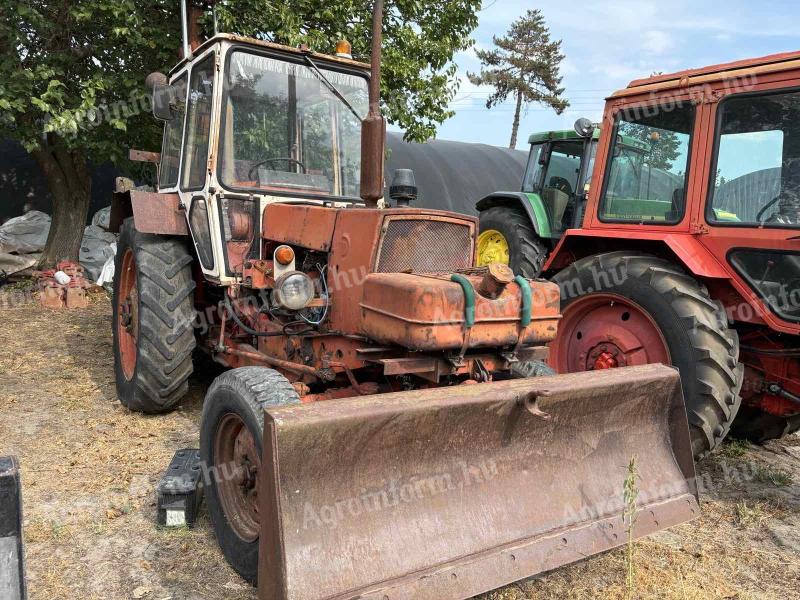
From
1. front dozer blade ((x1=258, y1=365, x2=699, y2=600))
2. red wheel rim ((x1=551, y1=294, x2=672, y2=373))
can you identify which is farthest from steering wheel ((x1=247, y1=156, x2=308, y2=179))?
front dozer blade ((x1=258, y1=365, x2=699, y2=600))

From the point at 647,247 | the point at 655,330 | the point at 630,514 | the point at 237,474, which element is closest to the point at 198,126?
the point at 237,474

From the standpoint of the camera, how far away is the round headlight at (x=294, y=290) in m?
3.02

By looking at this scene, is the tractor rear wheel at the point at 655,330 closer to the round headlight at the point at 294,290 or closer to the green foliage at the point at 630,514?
the green foliage at the point at 630,514

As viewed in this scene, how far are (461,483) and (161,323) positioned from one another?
7.91ft

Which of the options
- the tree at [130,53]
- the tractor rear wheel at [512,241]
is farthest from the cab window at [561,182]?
the tree at [130,53]

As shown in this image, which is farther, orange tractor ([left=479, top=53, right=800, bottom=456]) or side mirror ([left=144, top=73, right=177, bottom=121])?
side mirror ([left=144, top=73, right=177, bottom=121])

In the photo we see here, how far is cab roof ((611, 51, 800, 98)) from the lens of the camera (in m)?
3.33

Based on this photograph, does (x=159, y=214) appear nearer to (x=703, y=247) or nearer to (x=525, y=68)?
(x=703, y=247)

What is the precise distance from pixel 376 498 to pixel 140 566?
1151 mm

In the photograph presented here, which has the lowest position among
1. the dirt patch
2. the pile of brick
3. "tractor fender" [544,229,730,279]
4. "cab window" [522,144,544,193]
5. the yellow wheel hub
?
the dirt patch

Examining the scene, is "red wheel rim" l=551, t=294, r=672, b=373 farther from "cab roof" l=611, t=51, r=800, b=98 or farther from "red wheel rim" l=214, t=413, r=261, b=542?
"red wheel rim" l=214, t=413, r=261, b=542

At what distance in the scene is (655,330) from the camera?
3574mm

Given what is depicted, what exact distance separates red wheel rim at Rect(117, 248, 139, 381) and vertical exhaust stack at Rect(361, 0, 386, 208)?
7.57 feet

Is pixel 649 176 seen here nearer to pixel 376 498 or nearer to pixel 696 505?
pixel 696 505
